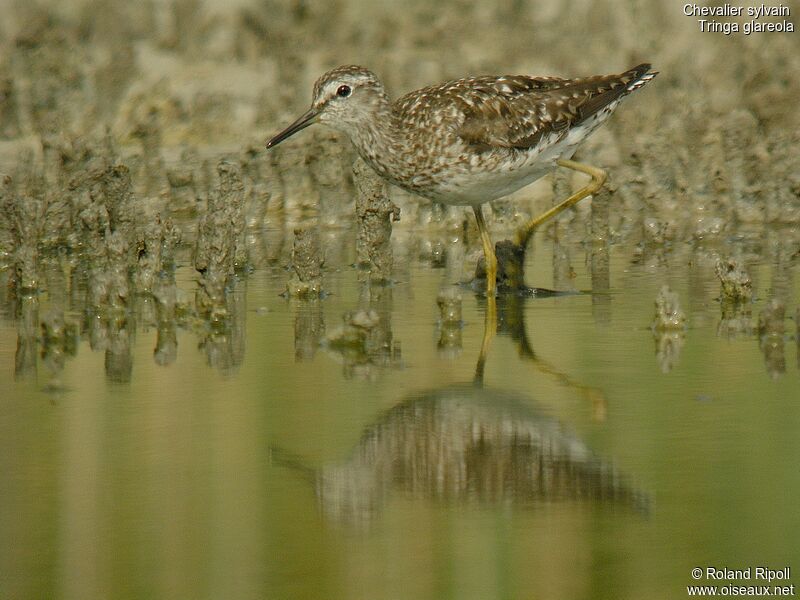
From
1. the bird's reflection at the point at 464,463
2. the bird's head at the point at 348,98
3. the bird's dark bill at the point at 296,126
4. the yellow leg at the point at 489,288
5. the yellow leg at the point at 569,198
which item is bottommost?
the bird's reflection at the point at 464,463

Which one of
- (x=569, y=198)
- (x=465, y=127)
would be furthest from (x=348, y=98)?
(x=569, y=198)

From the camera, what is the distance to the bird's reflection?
6.68m

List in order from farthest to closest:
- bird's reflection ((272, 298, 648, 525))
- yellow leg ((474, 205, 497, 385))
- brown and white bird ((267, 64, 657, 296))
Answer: brown and white bird ((267, 64, 657, 296)) → yellow leg ((474, 205, 497, 385)) → bird's reflection ((272, 298, 648, 525))

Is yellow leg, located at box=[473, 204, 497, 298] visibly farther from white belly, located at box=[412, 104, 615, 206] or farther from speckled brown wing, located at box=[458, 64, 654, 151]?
speckled brown wing, located at box=[458, 64, 654, 151]

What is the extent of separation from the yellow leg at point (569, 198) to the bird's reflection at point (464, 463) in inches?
147

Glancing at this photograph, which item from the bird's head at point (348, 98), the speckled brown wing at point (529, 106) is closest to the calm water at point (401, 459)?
the speckled brown wing at point (529, 106)

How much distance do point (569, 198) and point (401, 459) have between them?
5.56m

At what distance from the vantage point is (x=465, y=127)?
1123 cm

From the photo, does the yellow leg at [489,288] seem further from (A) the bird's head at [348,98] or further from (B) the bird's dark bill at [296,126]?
(B) the bird's dark bill at [296,126]

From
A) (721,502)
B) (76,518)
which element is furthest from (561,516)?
(76,518)

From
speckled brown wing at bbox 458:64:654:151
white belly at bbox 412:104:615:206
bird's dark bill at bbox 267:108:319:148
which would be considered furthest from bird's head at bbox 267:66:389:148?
white belly at bbox 412:104:615:206

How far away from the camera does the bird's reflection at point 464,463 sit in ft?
21.9

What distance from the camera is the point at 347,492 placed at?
678 centimetres

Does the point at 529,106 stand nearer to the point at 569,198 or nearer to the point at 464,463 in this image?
the point at 569,198
